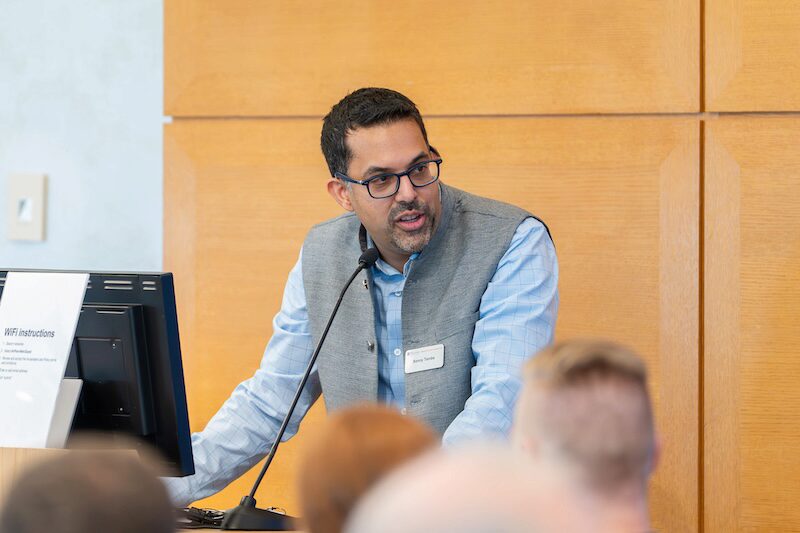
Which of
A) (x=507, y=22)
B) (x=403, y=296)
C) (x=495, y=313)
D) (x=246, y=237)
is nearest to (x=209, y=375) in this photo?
(x=246, y=237)

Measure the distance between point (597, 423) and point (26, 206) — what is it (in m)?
2.22

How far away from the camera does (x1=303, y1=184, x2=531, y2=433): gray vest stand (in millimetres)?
1949

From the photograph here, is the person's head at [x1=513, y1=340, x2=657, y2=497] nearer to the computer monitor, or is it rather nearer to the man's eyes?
the computer monitor

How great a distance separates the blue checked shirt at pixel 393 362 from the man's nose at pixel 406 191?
14cm

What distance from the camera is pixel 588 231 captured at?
2443 mm

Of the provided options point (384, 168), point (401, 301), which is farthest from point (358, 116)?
point (401, 301)

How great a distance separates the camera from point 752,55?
235cm

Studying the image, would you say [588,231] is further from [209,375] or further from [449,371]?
[209,375]

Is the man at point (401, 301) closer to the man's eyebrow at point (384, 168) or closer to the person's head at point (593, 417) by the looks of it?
the man's eyebrow at point (384, 168)

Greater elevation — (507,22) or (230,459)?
(507,22)

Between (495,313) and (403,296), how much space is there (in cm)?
20

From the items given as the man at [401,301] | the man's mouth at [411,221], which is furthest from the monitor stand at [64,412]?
the man's mouth at [411,221]

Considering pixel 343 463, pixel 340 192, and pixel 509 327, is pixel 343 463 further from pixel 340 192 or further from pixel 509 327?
pixel 340 192

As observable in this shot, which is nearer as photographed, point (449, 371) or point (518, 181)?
point (449, 371)
